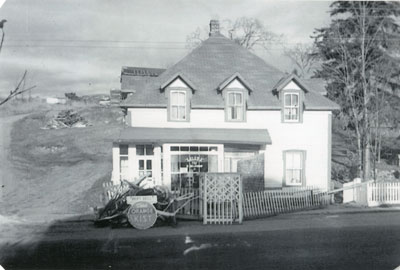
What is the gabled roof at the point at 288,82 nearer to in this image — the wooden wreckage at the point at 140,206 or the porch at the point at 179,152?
the porch at the point at 179,152

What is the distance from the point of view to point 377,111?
10.5m

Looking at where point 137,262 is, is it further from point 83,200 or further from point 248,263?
point 83,200

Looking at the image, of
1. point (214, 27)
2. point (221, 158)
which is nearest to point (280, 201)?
point (221, 158)

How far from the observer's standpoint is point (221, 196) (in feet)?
33.6

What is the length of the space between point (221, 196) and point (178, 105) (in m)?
3.72

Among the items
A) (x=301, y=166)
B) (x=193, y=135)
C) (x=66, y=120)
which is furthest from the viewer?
(x=301, y=166)

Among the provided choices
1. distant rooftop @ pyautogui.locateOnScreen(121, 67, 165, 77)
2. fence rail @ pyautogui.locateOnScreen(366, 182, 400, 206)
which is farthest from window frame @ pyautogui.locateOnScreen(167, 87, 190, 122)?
fence rail @ pyautogui.locateOnScreen(366, 182, 400, 206)

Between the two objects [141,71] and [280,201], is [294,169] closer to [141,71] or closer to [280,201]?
[280,201]

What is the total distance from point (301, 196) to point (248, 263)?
424cm

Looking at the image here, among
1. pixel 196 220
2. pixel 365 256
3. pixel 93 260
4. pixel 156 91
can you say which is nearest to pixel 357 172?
pixel 365 256

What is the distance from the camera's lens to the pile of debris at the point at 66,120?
10.5m

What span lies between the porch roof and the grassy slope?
109 centimetres

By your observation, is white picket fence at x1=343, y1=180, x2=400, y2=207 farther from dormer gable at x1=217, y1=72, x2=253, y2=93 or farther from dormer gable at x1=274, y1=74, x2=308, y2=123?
dormer gable at x1=217, y1=72, x2=253, y2=93

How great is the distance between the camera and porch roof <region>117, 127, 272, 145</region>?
36.3ft
